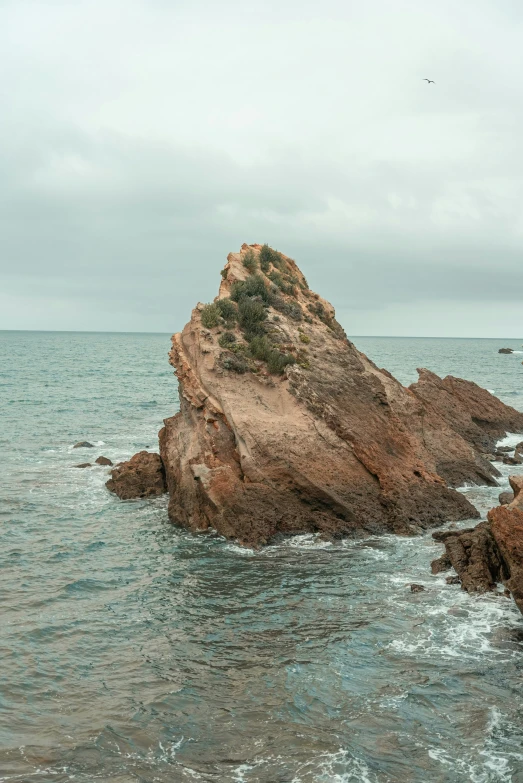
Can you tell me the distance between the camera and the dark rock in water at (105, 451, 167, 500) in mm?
29156

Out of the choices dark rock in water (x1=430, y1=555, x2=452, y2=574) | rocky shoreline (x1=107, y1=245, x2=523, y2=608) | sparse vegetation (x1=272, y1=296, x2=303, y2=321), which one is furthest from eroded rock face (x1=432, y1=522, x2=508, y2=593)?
sparse vegetation (x1=272, y1=296, x2=303, y2=321)

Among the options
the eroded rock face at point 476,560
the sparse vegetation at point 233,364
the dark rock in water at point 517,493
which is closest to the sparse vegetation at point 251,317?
the sparse vegetation at point 233,364

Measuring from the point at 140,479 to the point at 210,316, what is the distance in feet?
24.5

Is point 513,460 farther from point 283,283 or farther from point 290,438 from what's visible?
point 290,438

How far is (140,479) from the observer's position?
2956cm

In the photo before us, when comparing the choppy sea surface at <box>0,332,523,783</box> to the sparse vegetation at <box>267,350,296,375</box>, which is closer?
the choppy sea surface at <box>0,332,523,783</box>

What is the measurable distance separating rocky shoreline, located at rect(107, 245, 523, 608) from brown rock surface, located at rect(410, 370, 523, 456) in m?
6.02

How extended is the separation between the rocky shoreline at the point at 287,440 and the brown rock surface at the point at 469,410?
6021mm

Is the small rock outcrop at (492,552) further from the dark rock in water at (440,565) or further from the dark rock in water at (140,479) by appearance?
the dark rock in water at (140,479)

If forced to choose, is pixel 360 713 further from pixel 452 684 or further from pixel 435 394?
pixel 435 394

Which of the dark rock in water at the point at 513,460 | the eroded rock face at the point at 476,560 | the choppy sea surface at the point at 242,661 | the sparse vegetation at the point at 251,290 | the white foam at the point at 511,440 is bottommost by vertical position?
the choppy sea surface at the point at 242,661

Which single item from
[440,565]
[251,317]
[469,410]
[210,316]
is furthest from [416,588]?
[469,410]

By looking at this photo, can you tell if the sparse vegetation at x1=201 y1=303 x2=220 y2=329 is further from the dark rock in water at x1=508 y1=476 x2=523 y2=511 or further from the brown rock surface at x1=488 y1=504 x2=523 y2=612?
the brown rock surface at x1=488 y1=504 x2=523 y2=612

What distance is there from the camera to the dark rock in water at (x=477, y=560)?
18875mm
